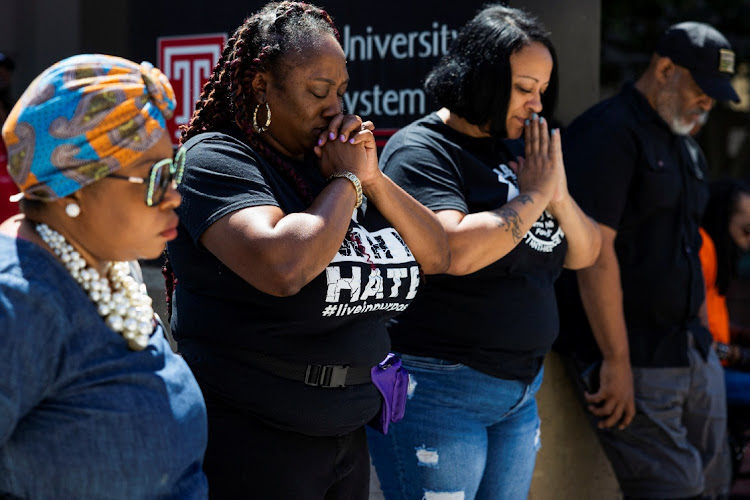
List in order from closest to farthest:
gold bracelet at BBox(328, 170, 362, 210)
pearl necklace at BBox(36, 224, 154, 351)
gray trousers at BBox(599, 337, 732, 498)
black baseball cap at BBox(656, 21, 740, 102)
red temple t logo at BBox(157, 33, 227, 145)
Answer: pearl necklace at BBox(36, 224, 154, 351) < gold bracelet at BBox(328, 170, 362, 210) < gray trousers at BBox(599, 337, 732, 498) < black baseball cap at BBox(656, 21, 740, 102) < red temple t logo at BBox(157, 33, 227, 145)

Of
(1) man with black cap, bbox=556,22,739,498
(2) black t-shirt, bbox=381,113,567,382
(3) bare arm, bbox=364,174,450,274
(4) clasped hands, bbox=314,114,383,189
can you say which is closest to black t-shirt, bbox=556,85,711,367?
(1) man with black cap, bbox=556,22,739,498

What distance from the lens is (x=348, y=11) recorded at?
155 inches

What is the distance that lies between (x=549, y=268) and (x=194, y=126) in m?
1.23

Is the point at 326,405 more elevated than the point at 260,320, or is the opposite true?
the point at 260,320

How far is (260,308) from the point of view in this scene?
2141mm

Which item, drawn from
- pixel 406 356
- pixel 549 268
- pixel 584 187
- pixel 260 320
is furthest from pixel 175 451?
pixel 584 187

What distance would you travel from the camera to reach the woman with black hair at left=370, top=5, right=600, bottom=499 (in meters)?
2.73

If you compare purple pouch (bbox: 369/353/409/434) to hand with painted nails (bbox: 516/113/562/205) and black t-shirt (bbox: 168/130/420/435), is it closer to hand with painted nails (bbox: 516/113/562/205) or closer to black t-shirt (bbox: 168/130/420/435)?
black t-shirt (bbox: 168/130/420/435)

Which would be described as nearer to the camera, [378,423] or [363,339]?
[363,339]

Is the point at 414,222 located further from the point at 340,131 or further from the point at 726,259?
the point at 726,259

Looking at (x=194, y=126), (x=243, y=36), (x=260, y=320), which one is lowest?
(x=260, y=320)

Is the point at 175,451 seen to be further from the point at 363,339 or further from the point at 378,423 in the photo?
the point at 378,423

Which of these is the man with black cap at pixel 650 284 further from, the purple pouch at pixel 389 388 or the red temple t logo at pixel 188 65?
the red temple t logo at pixel 188 65

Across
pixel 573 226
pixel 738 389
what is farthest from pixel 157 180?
pixel 738 389
